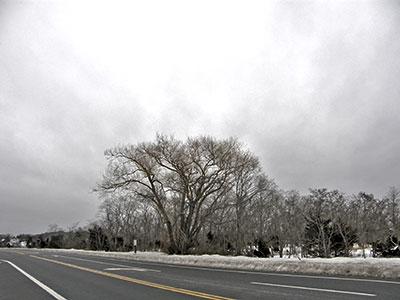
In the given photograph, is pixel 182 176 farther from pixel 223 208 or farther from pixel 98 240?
pixel 98 240

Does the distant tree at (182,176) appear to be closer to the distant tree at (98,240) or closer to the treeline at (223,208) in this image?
the treeline at (223,208)

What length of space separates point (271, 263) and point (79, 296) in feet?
37.2

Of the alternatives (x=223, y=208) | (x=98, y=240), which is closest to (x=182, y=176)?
(x=223, y=208)

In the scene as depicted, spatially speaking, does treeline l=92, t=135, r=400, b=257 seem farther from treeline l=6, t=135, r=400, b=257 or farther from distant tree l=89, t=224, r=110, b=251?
distant tree l=89, t=224, r=110, b=251

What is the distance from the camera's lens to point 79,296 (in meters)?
11.6

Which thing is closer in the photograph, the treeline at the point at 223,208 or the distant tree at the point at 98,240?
the treeline at the point at 223,208

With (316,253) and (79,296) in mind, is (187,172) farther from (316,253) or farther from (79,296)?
(79,296)

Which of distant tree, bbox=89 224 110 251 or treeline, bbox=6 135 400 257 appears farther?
distant tree, bbox=89 224 110 251

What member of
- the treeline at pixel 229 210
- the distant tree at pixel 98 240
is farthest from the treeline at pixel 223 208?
the distant tree at pixel 98 240

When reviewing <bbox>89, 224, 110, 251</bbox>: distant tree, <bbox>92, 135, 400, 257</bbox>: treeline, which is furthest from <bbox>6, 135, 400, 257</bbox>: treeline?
<bbox>89, 224, 110, 251</bbox>: distant tree

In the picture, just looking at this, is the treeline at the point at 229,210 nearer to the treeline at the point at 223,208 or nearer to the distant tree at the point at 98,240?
the treeline at the point at 223,208

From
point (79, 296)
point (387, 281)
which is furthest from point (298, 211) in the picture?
point (79, 296)

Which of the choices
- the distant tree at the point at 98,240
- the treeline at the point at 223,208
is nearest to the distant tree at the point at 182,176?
the treeline at the point at 223,208

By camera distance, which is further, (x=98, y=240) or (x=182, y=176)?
(x=98, y=240)
